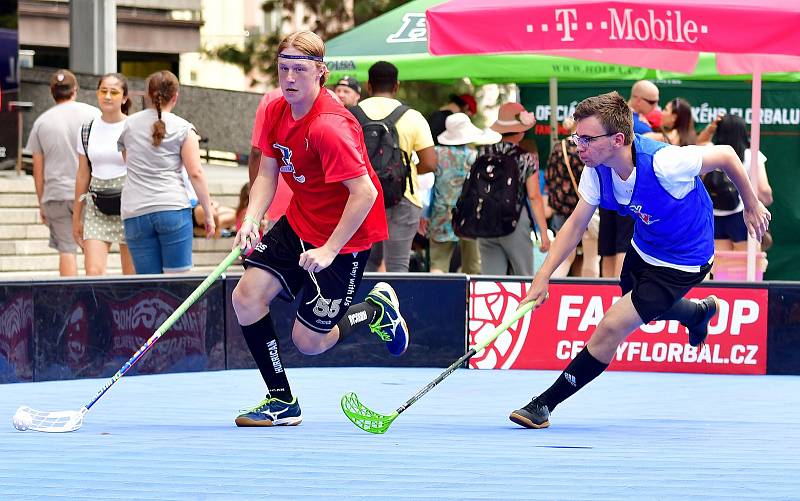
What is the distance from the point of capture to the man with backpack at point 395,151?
955 cm

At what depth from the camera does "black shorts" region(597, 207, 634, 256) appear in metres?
10.8

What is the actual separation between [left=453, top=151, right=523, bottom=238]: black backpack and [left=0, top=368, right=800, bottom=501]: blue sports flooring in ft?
4.95

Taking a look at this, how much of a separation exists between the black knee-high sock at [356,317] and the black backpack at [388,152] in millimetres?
2086

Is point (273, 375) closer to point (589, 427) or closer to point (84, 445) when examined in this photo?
point (84, 445)

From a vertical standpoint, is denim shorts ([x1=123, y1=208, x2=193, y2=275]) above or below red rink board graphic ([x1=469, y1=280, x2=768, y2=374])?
above

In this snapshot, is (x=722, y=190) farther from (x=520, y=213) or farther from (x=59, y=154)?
(x=59, y=154)

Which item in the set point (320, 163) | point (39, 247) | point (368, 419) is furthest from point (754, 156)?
point (39, 247)

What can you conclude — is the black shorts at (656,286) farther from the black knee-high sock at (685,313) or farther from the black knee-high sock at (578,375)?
the black knee-high sock at (685,313)

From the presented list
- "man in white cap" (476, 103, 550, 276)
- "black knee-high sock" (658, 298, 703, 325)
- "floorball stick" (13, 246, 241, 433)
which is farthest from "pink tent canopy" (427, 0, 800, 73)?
"floorball stick" (13, 246, 241, 433)

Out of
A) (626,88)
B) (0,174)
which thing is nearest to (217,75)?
(0,174)

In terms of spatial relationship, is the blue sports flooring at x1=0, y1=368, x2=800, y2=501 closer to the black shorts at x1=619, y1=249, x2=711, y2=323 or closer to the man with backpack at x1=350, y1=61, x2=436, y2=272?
the black shorts at x1=619, y1=249, x2=711, y2=323

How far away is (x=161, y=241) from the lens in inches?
369

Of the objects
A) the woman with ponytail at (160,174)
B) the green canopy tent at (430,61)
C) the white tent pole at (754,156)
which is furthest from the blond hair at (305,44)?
the green canopy tent at (430,61)

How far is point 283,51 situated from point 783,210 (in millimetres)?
8931
